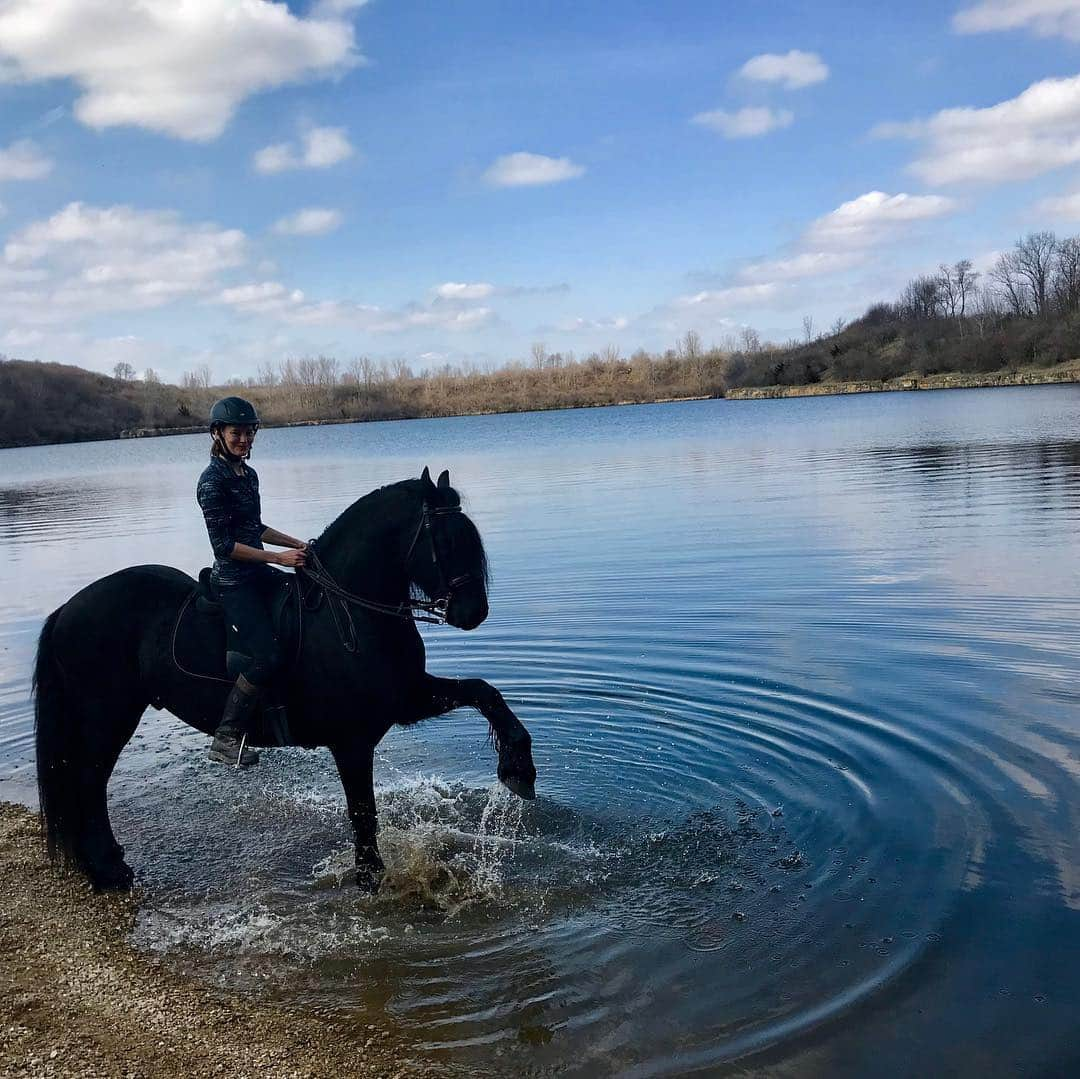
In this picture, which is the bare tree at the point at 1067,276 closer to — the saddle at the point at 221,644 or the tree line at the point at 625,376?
the tree line at the point at 625,376

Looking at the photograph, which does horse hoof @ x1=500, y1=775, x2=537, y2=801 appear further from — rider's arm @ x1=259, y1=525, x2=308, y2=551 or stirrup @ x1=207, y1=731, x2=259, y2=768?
rider's arm @ x1=259, y1=525, x2=308, y2=551

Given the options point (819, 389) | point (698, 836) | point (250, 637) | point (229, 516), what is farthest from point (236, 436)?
point (819, 389)

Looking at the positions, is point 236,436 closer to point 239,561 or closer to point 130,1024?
point 239,561

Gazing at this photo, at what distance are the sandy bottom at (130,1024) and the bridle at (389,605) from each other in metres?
2.03

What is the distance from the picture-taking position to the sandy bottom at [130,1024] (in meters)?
4.21

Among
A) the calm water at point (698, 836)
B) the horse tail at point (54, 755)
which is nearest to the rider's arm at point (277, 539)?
the horse tail at point (54, 755)

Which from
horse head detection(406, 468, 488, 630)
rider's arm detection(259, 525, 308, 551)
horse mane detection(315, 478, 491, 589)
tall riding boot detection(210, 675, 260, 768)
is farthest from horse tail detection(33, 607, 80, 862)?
horse head detection(406, 468, 488, 630)

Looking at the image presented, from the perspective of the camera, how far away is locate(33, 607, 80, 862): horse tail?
6219 millimetres

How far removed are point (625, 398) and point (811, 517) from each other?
12706cm

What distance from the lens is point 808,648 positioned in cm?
1048

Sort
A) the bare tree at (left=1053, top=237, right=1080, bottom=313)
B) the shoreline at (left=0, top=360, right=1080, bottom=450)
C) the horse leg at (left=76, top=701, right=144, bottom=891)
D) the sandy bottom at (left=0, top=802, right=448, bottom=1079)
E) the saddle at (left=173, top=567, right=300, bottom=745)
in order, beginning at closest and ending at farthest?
the sandy bottom at (left=0, top=802, right=448, bottom=1079)
the saddle at (left=173, top=567, right=300, bottom=745)
the horse leg at (left=76, top=701, right=144, bottom=891)
the shoreline at (left=0, top=360, right=1080, bottom=450)
the bare tree at (left=1053, top=237, right=1080, bottom=313)

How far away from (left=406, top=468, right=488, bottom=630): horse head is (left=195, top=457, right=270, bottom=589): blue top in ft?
3.30

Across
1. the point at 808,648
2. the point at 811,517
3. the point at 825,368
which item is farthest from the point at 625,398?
the point at 808,648

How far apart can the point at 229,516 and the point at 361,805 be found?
1933 millimetres
